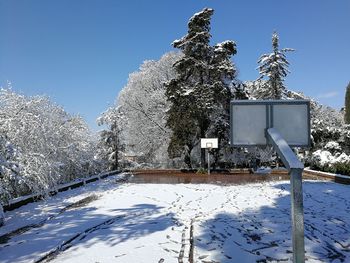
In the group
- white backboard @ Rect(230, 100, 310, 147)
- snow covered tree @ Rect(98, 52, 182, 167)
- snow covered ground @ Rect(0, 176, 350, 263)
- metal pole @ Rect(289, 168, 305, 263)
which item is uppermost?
snow covered tree @ Rect(98, 52, 182, 167)

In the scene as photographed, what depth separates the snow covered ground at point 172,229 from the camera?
5.86 m

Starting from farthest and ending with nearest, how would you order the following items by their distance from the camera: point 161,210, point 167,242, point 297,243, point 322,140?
point 322,140, point 161,210, point 167,242, point 297,243

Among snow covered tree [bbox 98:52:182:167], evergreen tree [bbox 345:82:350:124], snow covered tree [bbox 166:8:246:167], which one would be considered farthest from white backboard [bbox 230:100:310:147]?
evergreen tree [bbox 345:82:350:124]

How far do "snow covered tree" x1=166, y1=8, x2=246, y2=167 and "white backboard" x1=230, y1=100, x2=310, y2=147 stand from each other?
20509 millimetres

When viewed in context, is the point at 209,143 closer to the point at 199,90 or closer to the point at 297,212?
the point at 199,90

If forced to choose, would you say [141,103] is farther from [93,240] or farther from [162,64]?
[93,240]

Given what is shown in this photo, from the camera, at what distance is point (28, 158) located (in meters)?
10.8

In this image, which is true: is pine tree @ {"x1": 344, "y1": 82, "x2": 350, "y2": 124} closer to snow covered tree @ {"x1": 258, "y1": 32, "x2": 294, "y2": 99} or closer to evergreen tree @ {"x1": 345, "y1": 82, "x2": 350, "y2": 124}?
evergreen tree @ {"x1": 345, "y1": 82, "x2": 350, "y2": 124}

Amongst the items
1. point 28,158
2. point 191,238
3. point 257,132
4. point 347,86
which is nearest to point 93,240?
point 191,238

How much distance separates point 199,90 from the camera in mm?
25219

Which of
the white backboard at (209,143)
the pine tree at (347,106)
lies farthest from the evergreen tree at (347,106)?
the white backboard at (209,143)

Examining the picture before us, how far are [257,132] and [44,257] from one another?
415 centimetres

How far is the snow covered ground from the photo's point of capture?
586 cm

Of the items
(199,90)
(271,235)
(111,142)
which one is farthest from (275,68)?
(271,235)
